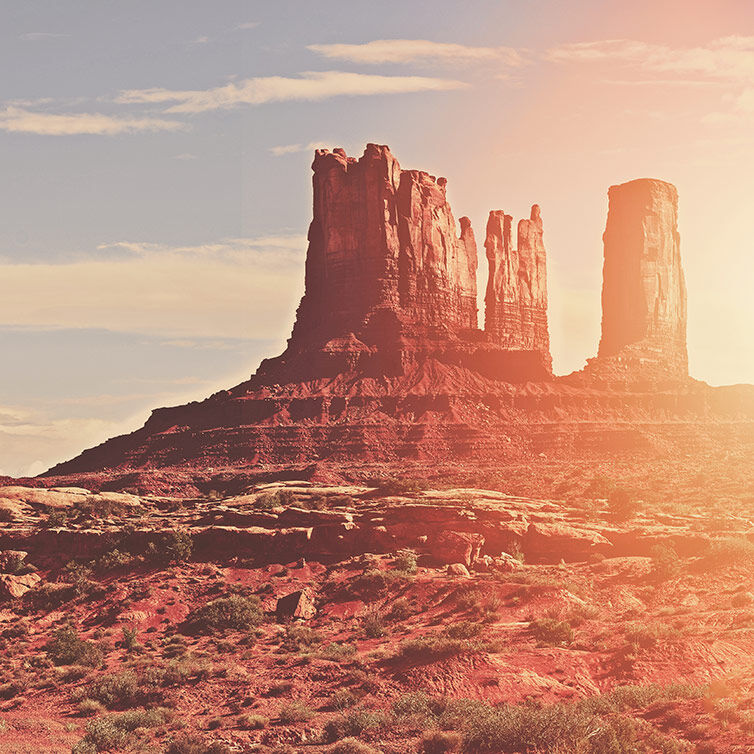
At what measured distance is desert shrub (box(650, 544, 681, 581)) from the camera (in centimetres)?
3703

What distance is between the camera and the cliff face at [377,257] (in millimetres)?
115938

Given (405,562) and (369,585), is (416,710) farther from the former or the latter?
(405,562)

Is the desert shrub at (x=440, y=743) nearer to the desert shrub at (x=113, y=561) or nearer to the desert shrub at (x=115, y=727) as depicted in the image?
the desert shrub at (x=115, y=727)

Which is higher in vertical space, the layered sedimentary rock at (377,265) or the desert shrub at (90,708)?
the layered sedimentary rock at (377,265)

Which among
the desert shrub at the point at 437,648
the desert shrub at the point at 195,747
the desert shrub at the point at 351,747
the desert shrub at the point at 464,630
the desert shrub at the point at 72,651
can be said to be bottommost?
the desert shrub at the point at 195,747

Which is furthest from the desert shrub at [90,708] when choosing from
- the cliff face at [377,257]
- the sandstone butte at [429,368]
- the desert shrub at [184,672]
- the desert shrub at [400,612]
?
the cliff face at [377,257]

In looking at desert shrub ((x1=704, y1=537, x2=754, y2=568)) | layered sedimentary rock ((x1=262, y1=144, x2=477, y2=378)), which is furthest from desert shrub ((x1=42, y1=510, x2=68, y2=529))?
layered sedimentary rock ((x1=262, y1=144, x2=477, y2=378))

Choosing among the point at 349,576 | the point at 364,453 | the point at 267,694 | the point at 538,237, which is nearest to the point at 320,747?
the point at 267,694

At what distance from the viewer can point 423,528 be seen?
42.1m

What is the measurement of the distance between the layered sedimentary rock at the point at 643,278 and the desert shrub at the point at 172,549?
97758 mm

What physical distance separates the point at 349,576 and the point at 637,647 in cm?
1288

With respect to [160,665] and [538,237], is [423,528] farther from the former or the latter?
[538,237]

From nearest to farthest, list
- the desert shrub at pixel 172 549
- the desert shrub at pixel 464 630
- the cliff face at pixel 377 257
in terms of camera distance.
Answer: the desert shrub at pixel 464 630 < the desert shrub at pixel 172 549 < the cliff face at pixel 377 257

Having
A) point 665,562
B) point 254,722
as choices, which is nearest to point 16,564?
point 254,722
